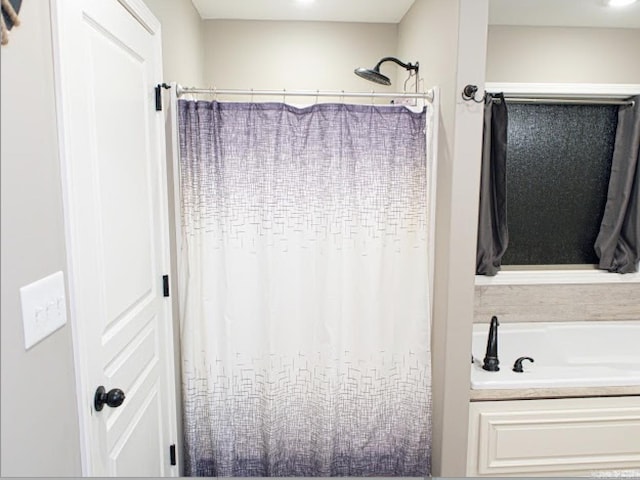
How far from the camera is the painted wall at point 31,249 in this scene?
778 mm

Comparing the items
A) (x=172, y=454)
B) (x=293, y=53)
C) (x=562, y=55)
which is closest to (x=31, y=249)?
(x=172, y=454)

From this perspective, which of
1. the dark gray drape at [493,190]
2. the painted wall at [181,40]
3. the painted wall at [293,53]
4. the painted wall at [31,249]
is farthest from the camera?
the painted wall at [293,53]

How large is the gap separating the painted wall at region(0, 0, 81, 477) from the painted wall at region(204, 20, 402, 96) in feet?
7.34

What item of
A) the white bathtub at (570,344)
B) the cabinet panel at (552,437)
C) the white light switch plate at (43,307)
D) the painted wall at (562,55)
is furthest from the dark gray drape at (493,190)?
the white light switch plate at (43,307)

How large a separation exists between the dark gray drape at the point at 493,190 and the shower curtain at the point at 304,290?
71 cm

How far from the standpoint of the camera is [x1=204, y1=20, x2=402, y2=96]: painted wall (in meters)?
2.99

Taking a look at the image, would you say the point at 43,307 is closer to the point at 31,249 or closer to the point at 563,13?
the point at 31,249

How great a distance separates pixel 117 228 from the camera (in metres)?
1.35

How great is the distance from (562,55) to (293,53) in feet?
5.87

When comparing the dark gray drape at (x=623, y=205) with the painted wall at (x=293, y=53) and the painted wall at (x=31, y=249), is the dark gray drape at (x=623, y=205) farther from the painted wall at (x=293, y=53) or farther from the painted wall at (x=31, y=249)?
the painted wall at (x=31, y=249)

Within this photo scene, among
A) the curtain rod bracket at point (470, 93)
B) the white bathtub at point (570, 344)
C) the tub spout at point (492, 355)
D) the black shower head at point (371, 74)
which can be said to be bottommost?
the white bathtub at point (570, 344)

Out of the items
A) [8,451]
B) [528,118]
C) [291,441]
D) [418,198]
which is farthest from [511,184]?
[8,451]

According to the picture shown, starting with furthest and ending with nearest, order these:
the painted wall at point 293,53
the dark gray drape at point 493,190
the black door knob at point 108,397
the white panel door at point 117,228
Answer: the painted wall at point 293,53 → the dark gray drape at point 493,190 → the black door knob at point 108,397 → the white panel door at point 117,228

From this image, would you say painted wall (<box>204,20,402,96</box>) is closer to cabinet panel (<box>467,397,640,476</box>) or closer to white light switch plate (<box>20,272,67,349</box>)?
cabinet panel (<box>467,397,640,476</box>)
